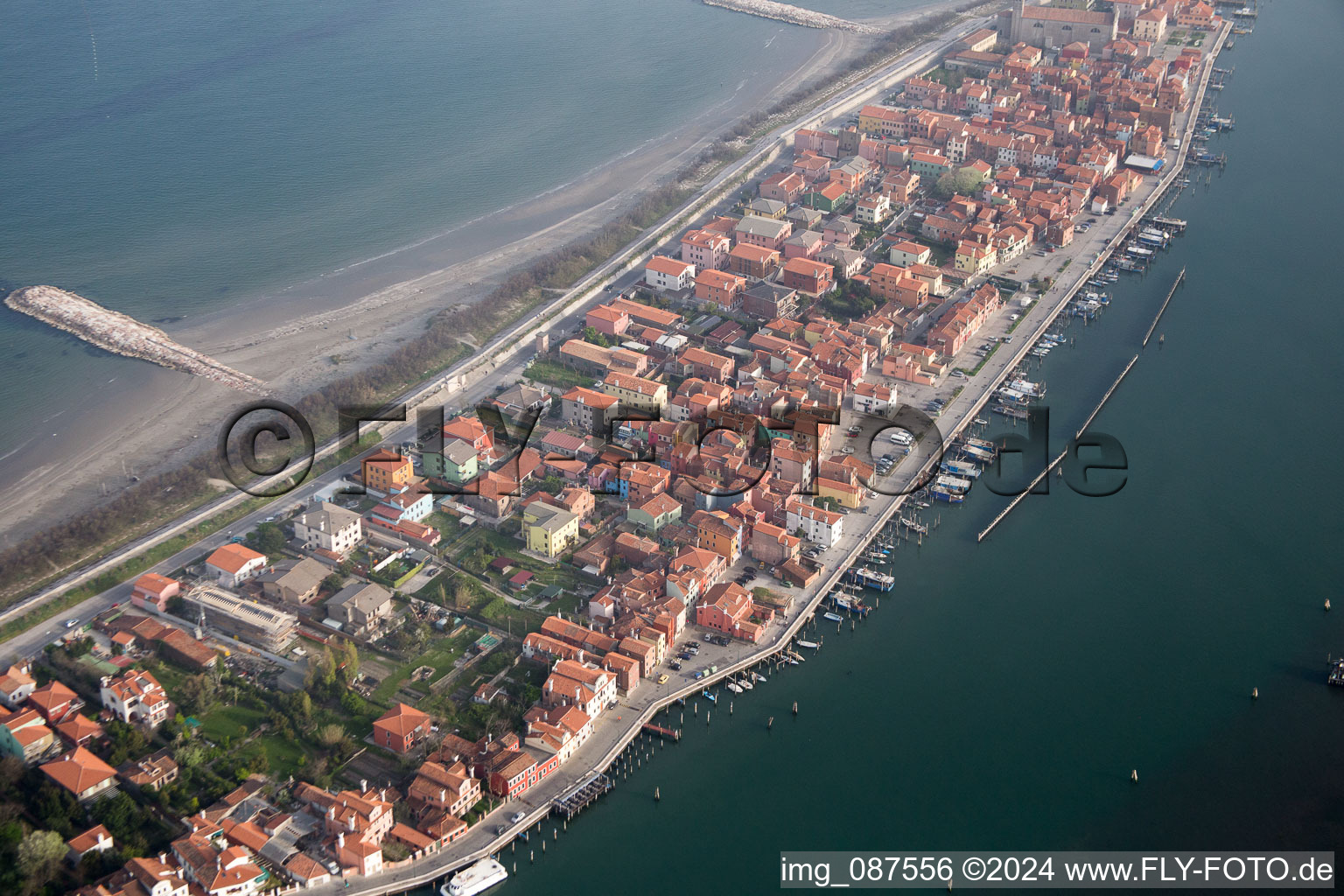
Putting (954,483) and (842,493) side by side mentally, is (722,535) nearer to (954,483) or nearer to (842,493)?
(842,493)

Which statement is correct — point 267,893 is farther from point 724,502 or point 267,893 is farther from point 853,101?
point 853,101

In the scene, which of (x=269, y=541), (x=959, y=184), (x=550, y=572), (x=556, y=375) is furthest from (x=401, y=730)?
(x=959, y=184)

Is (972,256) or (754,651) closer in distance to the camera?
(754,651)

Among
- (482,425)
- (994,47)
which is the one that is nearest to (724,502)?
(482,425)

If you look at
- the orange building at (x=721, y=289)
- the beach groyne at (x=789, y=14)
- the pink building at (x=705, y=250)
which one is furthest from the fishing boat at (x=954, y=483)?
the beach groyne at (x=789, y=14)

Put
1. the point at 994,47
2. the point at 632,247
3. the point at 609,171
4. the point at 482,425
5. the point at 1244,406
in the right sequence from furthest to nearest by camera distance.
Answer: the point at 994,47
the point at 609,171
the point at 632,247
the point at 1244,406
the point at 482,425

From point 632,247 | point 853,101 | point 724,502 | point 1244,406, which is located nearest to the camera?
point 724,502

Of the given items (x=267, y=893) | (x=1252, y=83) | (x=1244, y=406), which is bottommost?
(x=267, y=893)
